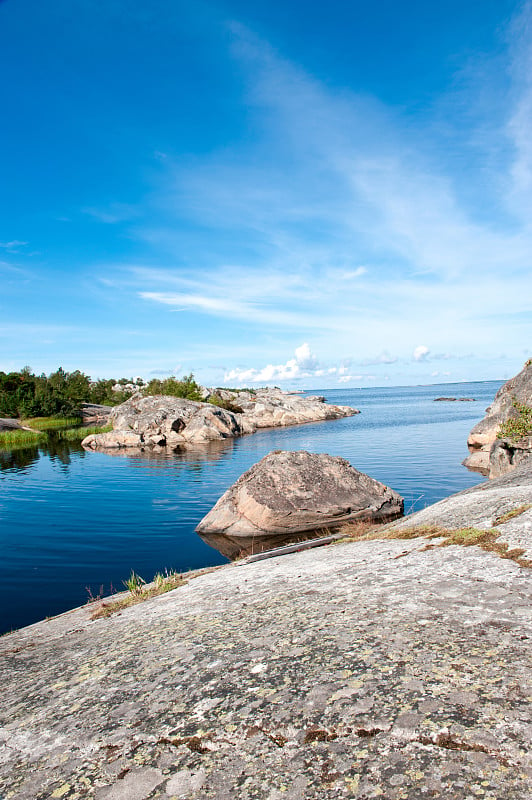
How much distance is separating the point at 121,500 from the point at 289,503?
15634 millimetres

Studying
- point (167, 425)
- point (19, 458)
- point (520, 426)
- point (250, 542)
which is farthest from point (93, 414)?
point (520, 426)

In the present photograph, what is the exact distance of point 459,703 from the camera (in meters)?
4.17

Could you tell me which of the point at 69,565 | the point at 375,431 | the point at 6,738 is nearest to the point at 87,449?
the point at 375,431

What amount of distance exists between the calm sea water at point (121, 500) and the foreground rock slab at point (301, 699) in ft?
35.6

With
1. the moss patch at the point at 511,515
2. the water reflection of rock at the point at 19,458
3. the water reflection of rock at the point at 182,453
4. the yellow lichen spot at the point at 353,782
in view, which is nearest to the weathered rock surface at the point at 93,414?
the water reflection of rock at the point at 19,458

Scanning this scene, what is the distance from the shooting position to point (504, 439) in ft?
87.4

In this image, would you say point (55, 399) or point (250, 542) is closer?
point (250, 542)

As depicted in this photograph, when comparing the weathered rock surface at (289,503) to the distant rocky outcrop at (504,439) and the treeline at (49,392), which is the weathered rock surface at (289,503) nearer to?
the distant rocky outcrop at (504,439)

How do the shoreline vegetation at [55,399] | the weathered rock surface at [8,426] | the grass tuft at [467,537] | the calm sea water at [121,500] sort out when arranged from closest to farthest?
the grass tuft at [467,537] < the calm sea water at [121,500] < the weathered rock surface at [8,426] < the shoreline vegetation at [55,399]

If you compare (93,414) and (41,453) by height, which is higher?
(93,414)

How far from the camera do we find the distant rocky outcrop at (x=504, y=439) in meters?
25.9

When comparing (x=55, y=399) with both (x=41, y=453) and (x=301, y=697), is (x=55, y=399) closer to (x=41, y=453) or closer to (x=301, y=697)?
(x=41, y=453)


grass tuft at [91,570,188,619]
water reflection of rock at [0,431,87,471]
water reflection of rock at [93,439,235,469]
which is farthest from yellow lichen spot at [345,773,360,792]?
water reflection of rock at [0,431,87,471]

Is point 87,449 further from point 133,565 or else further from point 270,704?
point 270,704
